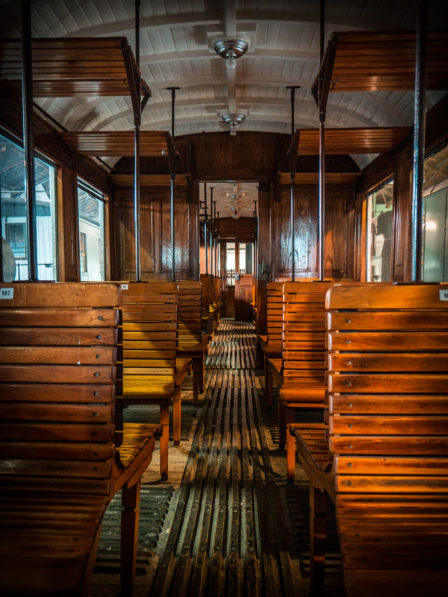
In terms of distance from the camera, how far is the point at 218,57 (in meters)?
4.82

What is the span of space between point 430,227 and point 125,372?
5927 millimetres

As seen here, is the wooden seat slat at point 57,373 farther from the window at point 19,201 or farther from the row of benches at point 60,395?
the window at point 19,201

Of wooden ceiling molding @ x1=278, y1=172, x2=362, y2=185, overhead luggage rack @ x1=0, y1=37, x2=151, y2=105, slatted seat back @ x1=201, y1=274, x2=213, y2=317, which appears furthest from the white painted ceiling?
slatted seat back @ x1=201, y1=274, x2=213, y2=317

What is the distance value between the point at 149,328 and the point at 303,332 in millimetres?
1181

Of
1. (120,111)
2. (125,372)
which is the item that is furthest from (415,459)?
(120,111)

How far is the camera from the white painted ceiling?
3.91m

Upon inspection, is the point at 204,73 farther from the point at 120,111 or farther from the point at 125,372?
the point at 125,372

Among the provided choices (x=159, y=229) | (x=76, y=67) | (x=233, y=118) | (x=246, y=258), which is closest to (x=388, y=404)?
(x=76, y=67)

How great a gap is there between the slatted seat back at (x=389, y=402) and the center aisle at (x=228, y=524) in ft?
2.50

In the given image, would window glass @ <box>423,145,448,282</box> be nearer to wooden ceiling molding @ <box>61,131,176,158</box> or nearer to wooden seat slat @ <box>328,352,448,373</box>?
wooden ceiling molding @ <box>61,131,176,158</box>

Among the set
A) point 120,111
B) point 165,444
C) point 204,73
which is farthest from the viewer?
point 120,111

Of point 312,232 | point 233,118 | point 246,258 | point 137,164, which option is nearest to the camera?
point 137,164

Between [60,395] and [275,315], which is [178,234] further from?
[60,395]

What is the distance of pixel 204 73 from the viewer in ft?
17.3
